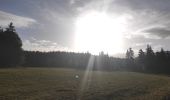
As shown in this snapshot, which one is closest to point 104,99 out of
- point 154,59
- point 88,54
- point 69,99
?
point 69,99

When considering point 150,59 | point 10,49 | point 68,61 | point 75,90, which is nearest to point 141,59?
point 150,59

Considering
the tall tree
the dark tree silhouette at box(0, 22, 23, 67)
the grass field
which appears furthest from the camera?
the tall tree

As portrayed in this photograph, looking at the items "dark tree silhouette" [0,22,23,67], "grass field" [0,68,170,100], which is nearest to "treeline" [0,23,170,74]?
"dark tree silhouette" [0,22,23,67]

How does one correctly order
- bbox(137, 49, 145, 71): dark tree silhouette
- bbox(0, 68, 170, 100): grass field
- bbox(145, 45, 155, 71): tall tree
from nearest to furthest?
bbox(0, 68, 170, 100): grass field, bbox(145, 45, 155, 71): tall tree, bbox(137, 49, 145, 71): dark tree silhouette

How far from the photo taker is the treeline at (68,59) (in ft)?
195

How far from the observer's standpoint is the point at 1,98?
16016 millimetres

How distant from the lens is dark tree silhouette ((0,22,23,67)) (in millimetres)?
57688

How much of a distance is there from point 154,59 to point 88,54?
4916cm

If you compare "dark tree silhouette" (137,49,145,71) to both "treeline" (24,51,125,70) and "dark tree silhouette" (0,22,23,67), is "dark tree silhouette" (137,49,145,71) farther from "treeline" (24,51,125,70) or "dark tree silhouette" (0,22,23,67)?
"dark tree silhouette" (0,22,23,67)

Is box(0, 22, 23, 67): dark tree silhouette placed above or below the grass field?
above

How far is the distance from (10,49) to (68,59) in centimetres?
7659

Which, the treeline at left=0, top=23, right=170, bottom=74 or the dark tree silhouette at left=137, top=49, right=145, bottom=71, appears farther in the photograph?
the dark tree silhouette at left=137, top=49, right=145, bottom=71

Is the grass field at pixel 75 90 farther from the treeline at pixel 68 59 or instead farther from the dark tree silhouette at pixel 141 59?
the dark tree silhouette at pixel 141 59

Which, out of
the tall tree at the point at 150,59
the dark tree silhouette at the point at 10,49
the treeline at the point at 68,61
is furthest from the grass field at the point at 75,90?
the treeline at the point at 68,61
